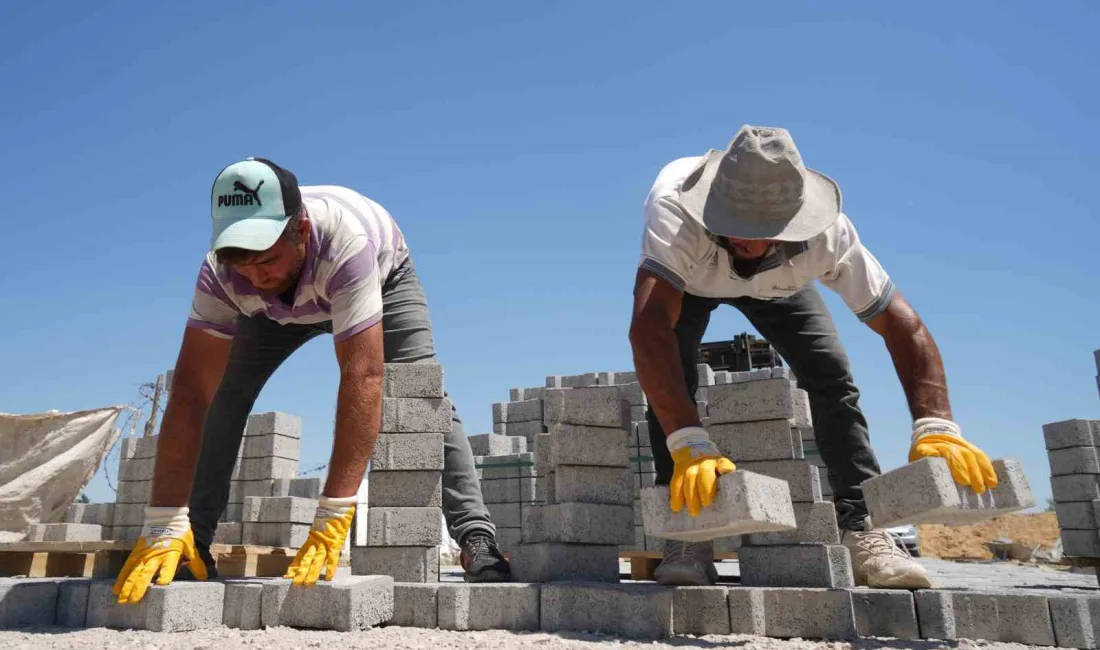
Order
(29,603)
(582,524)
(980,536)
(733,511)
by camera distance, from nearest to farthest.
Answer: (733,511)
(29,603)
(582,524)
(980,536)

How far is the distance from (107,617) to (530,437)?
10344 mm

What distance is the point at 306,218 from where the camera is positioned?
3.50m

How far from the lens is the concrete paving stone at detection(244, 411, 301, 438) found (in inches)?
366

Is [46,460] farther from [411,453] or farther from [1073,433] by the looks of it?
[1073,433]

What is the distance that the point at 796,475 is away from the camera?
3.99 metres

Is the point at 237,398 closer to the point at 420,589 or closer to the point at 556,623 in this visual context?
the point at 420,589

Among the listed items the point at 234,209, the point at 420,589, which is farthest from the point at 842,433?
the point at 234,209

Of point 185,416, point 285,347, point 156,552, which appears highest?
point 285,347

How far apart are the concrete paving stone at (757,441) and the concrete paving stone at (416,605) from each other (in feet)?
5.58

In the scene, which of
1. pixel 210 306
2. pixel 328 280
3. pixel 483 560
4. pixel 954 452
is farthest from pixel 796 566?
pixel 210 306

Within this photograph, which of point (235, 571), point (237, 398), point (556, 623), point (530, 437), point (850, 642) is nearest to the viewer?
point (850, 642)

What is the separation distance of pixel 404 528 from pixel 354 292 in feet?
4.40

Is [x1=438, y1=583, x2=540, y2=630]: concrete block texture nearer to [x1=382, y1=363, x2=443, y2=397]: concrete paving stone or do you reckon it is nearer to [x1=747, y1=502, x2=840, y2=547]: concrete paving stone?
[x1=382, y1=363, x2=443, y2=397]: concrete paving stone

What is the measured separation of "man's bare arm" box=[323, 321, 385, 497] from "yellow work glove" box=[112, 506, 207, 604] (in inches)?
34.6
